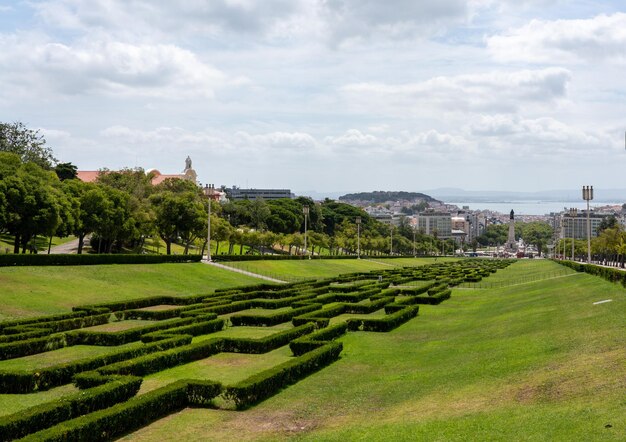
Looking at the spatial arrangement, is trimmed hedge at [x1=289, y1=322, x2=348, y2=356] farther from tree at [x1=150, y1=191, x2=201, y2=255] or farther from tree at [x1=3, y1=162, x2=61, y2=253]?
tree at [x1=150, y1=191, x2=201, y2=255]

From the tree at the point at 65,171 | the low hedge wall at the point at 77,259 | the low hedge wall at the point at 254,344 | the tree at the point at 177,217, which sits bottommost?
the low hedge wall at the point at 254,344

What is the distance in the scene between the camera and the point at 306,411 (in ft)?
49.1

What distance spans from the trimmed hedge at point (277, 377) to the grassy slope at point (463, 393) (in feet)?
0.96

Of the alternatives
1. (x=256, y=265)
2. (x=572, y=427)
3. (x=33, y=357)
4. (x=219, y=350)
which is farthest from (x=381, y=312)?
(x=256, y=265)

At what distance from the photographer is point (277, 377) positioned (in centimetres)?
1695

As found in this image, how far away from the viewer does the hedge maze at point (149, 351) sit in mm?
13391

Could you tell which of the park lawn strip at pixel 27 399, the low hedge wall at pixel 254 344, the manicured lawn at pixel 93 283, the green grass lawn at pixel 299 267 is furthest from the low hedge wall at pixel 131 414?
the green grass lawn at pixel 299 267

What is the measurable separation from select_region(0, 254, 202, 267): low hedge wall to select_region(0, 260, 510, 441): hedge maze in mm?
11111

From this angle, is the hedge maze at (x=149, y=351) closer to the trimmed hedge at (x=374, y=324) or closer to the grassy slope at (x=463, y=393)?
the trimmed hedge at (x=374, y=324)

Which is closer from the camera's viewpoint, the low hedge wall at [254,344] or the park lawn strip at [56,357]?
the park lawn strip at [56,357]

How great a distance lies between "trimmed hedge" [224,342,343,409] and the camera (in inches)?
609

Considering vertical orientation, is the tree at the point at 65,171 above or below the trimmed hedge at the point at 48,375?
above

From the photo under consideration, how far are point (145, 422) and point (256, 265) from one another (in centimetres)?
5326

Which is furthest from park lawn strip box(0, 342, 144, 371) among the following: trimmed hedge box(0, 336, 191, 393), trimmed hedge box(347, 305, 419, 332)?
trimmed hedge box(347, 305, 419, 332)
